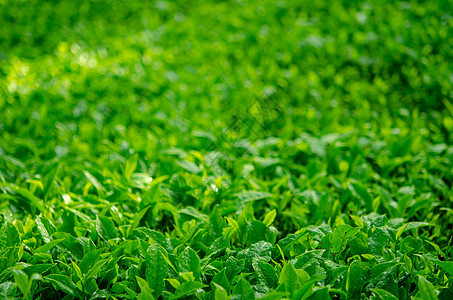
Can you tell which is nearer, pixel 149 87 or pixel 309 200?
pixel 309 200

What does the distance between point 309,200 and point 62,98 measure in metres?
2.13

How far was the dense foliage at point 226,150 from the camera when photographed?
173 centimetres

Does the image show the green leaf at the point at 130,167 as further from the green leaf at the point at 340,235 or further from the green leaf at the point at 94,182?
the green leaf at the point at 340,235

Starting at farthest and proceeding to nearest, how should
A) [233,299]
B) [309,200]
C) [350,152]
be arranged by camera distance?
[350,152] → [309,200] → [233,299]

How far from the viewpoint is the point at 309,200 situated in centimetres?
229

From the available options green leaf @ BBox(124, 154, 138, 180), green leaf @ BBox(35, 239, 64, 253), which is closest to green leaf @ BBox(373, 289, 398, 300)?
green leaf @ BBox(35, 239, 64, 253)

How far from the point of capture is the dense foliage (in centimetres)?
173

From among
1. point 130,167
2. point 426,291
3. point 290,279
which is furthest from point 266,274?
point 130,167

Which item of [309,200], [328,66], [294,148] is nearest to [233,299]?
[309,200]

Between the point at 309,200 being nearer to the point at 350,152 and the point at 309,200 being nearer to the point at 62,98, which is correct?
the point at 350,152

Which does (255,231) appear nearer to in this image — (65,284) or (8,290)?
(65,284)

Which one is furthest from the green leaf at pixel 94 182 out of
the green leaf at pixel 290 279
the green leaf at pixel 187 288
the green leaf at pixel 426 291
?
the green leaf at pixel 426 291

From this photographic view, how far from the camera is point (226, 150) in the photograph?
2832mm

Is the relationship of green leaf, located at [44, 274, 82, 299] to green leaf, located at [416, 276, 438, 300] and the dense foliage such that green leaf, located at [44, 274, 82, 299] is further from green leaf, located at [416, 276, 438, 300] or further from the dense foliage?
green leaf, located at [416, 276, 438, 300]
